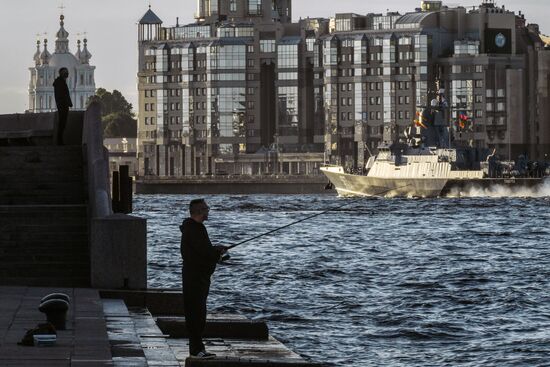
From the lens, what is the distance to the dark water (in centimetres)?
2956

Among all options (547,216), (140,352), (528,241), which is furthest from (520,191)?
(140,352)

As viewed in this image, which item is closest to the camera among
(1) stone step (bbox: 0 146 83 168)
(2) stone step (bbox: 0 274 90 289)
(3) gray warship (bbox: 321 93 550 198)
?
(2) stone step (bbox: 0 274 90 289)

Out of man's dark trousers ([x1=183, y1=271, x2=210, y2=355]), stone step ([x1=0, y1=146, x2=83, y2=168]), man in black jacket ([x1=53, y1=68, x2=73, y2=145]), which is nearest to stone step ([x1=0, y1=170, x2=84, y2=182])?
stone step ([x1=0, y1=146, x2=83, y2=168])

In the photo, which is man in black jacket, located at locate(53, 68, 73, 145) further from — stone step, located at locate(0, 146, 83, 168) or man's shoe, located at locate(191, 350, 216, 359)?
man's shoe, located at locate(191, 350, 216, 359)

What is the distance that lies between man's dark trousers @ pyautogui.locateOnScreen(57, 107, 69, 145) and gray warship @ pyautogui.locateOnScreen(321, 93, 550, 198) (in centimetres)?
12264

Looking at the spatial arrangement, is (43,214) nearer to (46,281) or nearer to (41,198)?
(46,281)

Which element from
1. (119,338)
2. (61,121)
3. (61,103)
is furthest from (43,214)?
(119,338)

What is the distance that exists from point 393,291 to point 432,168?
12466cm

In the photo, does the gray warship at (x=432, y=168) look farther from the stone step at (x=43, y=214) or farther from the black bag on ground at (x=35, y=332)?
the black bag on ground at (x=35, y=332)

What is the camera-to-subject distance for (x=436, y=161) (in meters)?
167

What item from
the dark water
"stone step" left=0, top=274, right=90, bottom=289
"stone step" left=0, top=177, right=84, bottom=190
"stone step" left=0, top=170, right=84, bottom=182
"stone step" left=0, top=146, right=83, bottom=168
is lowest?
the dark water

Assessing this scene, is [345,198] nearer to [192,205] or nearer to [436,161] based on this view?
[436,161]

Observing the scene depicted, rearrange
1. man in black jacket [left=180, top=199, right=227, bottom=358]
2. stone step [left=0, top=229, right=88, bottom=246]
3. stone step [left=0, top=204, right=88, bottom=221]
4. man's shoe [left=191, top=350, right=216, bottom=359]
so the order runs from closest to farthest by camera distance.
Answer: man's shoe [left=191, top=350, right=216, bottom=359] → man in black jacket [left=180, top=199, right=227, bottom=358] → stone step [left=0, top=229, right=88, bottom=246] → stone step [left=0, top=204, right=88, bottom=221]

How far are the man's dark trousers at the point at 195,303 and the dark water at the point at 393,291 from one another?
5462mm
